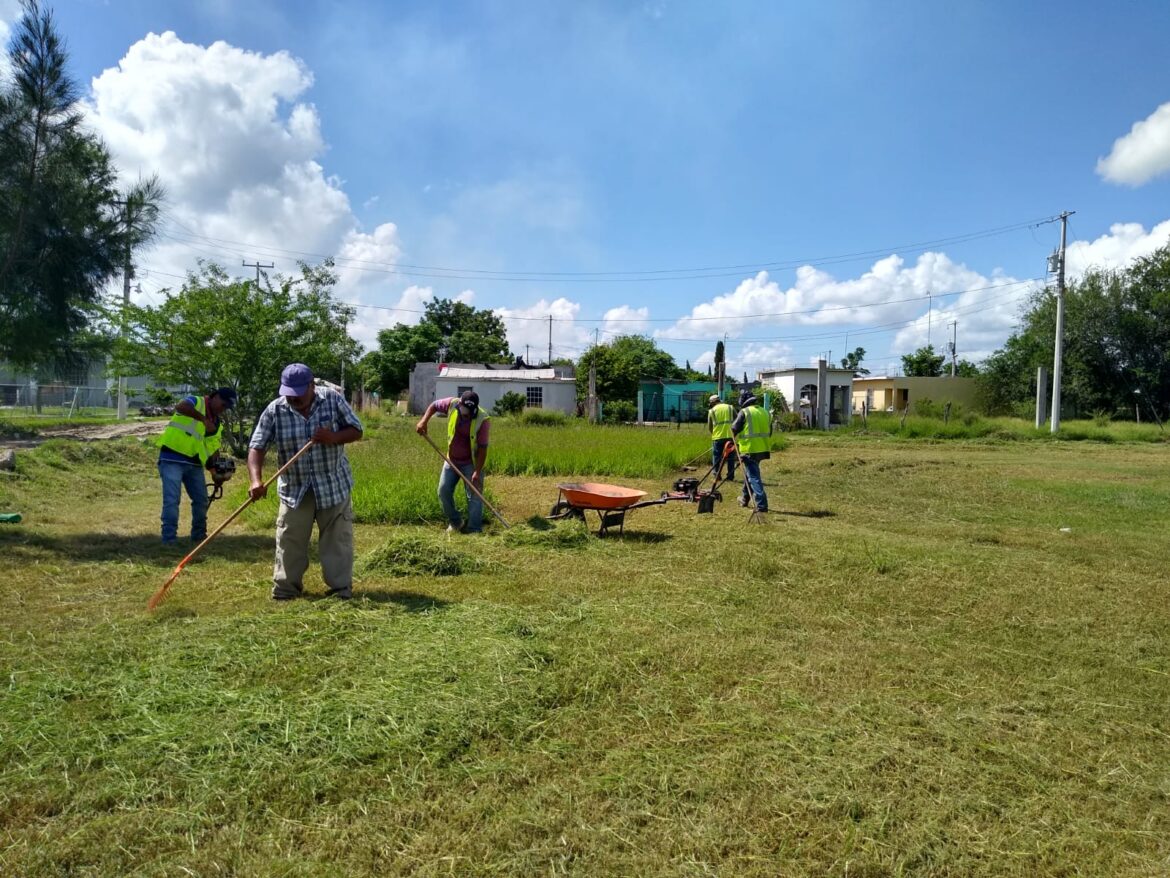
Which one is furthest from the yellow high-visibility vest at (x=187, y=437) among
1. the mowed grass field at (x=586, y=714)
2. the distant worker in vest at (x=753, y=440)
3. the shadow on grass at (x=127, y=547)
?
the distant worker in vest at (x=753, y=440)

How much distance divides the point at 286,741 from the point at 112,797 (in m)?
0.60

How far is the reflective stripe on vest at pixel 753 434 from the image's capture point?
9430 millimetres

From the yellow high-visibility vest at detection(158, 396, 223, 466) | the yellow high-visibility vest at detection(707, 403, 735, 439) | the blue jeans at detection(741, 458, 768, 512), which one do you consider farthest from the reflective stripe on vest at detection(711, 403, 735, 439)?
the yellow high-visibility vest at detection(158, 396, 223, 466)

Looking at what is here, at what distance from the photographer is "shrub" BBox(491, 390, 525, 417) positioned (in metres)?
35.7

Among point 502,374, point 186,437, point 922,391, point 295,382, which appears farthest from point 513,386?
point 295,382

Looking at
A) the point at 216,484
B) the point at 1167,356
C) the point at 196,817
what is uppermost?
the point at 1167,356

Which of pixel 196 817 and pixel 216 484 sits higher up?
pixel 216 484

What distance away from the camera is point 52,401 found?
33.8m

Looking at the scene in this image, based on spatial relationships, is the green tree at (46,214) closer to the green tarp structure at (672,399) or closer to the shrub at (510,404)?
the shrub at (510,404)

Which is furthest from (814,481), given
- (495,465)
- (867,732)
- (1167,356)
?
(1167,356)

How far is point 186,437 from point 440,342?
48429mm

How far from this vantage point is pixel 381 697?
338 centimetres

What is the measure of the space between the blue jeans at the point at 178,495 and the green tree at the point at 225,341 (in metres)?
7.12

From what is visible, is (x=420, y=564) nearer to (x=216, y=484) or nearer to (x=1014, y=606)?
(x=216, y=484)
